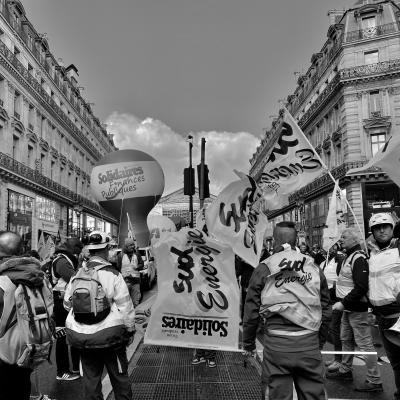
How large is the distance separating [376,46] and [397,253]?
3249 cm

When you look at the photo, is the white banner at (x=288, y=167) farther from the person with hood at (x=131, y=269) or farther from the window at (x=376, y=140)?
the window at (x=376, y=140)

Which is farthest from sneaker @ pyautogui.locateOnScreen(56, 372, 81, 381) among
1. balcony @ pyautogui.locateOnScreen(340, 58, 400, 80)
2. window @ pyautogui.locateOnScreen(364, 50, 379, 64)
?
window @ pyautogui.locateOnScreen(364, 50, 379, 64)

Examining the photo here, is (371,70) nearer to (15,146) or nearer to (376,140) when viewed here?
(376,140)

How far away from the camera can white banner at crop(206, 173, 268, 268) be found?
5777 millimetres

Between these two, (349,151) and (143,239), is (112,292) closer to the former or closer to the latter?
(143,239)

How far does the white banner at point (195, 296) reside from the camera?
4961mm

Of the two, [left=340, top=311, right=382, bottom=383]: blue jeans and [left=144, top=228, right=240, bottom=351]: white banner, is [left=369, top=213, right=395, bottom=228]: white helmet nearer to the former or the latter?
[left=340, top=311, right=382, bottom=383]: blue jeans

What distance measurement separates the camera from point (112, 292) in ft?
12.9

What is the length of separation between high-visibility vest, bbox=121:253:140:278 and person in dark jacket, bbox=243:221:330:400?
20.7 feet

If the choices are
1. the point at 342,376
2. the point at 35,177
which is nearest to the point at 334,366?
the point at 342,376

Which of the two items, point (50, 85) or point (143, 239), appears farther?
point (50, 85)

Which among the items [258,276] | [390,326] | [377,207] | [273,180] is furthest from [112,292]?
[377,207]

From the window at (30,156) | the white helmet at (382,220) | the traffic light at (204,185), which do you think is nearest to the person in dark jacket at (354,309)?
the white helmet at (382,220)

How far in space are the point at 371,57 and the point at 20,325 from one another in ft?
113
